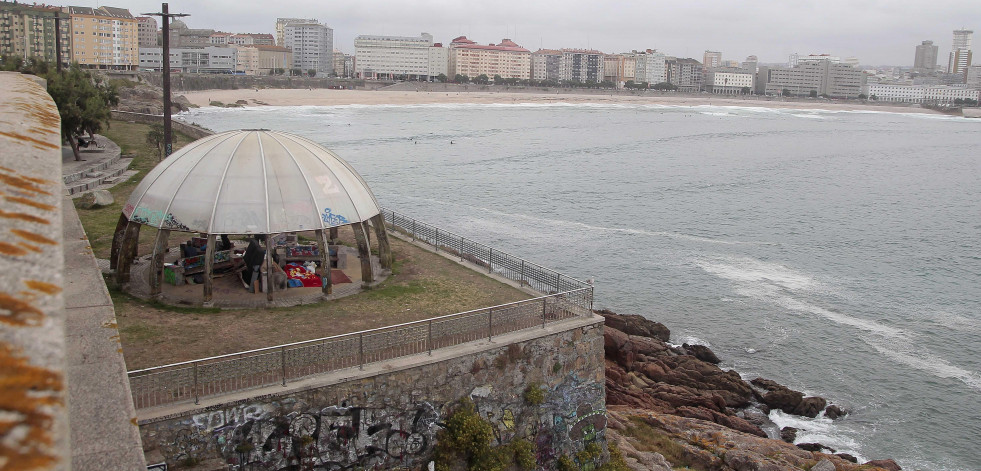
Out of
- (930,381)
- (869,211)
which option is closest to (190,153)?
(930,381)

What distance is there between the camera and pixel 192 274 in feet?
63.6

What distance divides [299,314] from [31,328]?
15941 mm

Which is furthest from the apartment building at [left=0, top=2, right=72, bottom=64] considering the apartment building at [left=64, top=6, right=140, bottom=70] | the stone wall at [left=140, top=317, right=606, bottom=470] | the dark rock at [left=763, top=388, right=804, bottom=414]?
the stone wall at [left=140, top=317, right=606, bottom=470]

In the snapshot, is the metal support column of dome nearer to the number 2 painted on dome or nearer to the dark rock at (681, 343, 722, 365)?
the number 2 painted on dome

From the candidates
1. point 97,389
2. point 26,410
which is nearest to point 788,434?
point 97,389

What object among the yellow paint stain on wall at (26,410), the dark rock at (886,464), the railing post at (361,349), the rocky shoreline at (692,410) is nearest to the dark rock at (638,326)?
the rocky shoreline at (692,410)

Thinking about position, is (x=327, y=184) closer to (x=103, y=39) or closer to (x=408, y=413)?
(x=408, y=413)

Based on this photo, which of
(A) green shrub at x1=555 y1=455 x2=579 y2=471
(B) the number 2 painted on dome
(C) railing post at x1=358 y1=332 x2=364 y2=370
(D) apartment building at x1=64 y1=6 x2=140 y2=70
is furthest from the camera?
(D) apartment building at x1=64 y1=6 x2=140 y2=70

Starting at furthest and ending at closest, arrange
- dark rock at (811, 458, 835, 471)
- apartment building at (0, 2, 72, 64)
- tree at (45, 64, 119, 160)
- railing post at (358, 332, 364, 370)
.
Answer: apartment building at (0, 2, 72, 64) < tree at (45, 64, 119, 160) < dark rock at (811, 458, 835, 471) < railing post at (358, 332, 364, 370)

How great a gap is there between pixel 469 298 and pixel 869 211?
53151mm

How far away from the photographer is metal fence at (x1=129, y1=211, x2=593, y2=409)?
1256cm

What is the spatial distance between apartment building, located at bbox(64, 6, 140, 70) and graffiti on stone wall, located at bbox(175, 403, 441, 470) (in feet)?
526

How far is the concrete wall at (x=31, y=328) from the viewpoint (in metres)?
1.63

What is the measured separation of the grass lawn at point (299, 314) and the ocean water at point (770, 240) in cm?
1207
